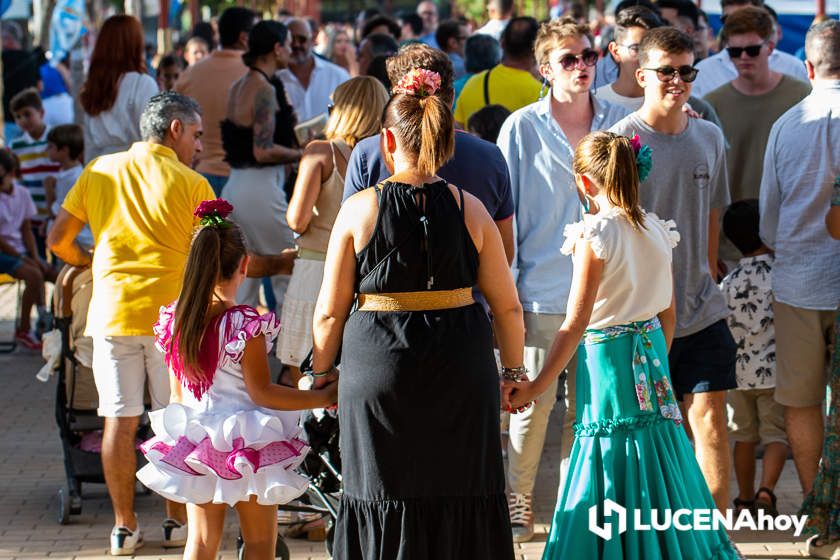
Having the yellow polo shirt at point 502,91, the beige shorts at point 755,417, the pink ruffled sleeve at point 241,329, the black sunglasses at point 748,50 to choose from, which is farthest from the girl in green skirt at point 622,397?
the yellow polo shirt at point 502,91

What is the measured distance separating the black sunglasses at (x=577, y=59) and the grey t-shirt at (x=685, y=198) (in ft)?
1.14

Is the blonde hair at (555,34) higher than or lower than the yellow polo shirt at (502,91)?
higher

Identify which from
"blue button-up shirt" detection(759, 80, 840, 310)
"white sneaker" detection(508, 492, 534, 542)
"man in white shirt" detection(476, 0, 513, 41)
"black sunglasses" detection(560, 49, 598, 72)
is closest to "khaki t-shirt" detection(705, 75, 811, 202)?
"blue button-up shirt" detection(759, 80, 840, 310)

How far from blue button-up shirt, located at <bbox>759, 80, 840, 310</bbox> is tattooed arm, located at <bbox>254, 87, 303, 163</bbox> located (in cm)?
308

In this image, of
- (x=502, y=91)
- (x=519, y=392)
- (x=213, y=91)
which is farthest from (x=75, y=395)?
(x=502, y=91)

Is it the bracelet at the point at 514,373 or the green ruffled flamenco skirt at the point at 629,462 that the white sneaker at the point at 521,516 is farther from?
the bracelet at the point at 514,373

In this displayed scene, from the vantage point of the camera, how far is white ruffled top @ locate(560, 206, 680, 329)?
16.6 ft

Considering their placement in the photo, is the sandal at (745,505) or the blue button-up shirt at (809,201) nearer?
the blue button-up shirt at (809,201)

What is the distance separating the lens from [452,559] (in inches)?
179

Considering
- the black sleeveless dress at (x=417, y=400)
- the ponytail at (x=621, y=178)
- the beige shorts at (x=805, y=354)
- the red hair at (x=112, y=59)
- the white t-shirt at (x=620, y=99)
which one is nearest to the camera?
the black sleeveless dress at (x=417, y=400)

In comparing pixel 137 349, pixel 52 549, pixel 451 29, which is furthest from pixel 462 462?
pixel 451 29

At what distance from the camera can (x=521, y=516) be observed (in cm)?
630

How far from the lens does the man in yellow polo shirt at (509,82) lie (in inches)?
347

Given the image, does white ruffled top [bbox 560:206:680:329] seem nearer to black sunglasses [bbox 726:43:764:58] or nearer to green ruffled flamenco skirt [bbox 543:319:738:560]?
green ruffled flamenco skirt [bbox 543:319:738:560]
